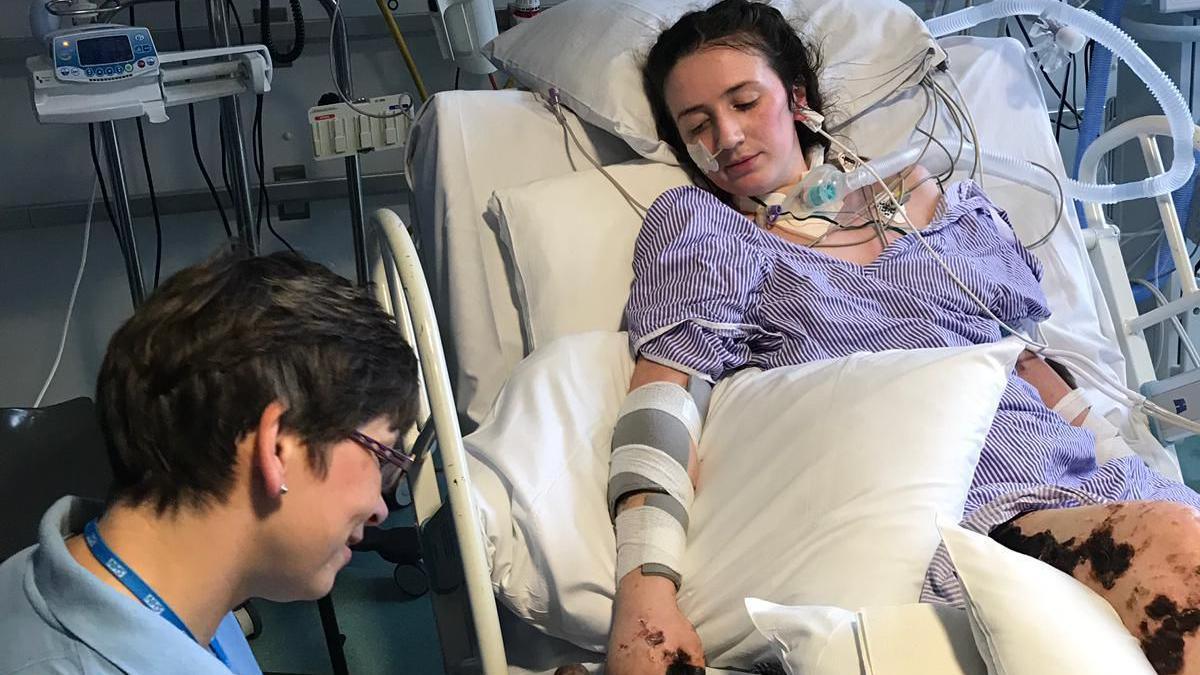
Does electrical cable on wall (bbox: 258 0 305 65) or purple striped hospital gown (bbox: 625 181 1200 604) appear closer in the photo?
purple striped hospital gown (bbox: 625 181 1200 604)

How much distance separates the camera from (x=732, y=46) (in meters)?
1.80

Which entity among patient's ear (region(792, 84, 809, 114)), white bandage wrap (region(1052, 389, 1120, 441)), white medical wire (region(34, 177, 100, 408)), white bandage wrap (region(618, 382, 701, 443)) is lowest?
white medical wire (region(34, 177, 100, 408))

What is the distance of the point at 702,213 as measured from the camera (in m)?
1.70

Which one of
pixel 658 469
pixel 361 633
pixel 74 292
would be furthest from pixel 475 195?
pixel 74 292

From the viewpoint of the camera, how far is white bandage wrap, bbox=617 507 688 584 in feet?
4.31

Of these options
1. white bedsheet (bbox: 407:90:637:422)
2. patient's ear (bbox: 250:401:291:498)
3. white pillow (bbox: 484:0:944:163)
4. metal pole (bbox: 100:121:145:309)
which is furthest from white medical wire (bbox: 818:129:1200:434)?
metal pole (bbox: 100:121:145:309)

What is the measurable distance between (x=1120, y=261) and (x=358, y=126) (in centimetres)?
147

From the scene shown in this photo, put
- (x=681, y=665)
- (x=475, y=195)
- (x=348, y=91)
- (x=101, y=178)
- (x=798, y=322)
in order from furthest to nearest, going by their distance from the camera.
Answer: (x=101, y=178)
(x=348, y=91)
(x=475, y=195)
(x=798, y=322)
(x=681, y=665)

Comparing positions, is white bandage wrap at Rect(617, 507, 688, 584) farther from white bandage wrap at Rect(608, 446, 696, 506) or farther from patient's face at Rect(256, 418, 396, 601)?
patient's face at Rect(256, 418, 396, 601)

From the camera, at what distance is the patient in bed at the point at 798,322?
117 cm

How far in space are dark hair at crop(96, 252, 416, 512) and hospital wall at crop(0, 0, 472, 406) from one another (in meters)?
1.78

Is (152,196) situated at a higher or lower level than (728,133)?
lower

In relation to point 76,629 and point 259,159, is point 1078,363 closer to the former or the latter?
point 76,629

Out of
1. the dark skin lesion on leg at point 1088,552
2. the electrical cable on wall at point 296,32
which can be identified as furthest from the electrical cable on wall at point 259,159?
the dark skin lesion on leg at point 1088,552
